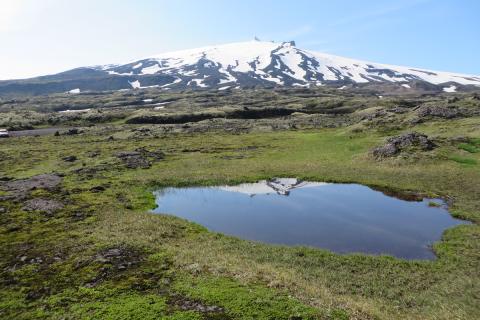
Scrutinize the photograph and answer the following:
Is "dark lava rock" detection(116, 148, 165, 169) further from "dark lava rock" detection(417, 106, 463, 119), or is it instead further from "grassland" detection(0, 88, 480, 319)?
"dark lava rock" detection(417, 106, 463, 119)

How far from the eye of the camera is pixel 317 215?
3969 cm

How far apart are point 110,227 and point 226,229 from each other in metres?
10.4

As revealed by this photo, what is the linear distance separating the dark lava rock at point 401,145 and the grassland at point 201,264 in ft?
11.3

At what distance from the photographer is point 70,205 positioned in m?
40.7

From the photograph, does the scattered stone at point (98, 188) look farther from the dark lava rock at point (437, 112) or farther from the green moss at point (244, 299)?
the dark lava rock at point (437, 112)

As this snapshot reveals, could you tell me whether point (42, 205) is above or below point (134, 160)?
above

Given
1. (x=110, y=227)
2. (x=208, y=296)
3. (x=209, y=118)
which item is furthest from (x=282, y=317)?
(x=209, y=118)

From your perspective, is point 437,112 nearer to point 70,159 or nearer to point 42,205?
point 70,159

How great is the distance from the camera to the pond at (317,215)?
105 feet

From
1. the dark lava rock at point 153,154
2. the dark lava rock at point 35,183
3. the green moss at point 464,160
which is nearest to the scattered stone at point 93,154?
the dark lava rock at point 153,154

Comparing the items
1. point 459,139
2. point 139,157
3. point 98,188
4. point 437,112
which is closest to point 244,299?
point 98,188

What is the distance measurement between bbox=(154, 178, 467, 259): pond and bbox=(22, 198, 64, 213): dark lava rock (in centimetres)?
1039

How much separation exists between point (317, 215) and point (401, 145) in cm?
2997

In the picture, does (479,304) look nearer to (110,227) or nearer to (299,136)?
(110,227)
